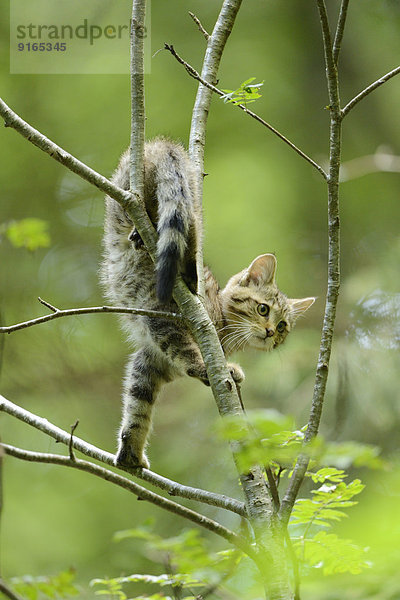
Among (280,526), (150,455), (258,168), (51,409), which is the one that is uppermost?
(258,168)

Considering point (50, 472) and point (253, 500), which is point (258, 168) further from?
point (253, 500)

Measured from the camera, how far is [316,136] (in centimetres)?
484

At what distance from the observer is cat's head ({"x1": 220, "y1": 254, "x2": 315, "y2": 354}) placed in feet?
8.67

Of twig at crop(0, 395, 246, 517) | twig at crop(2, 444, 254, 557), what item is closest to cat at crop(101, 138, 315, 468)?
twig at crop(0, 395, 246, 517)

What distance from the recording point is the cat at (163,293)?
174 cm

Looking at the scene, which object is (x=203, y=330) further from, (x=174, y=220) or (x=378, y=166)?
(x=378, y=166)

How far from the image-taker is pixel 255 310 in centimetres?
268

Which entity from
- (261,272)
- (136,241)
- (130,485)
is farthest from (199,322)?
(261,272)

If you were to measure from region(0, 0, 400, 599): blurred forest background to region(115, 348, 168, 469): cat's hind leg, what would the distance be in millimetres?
1998

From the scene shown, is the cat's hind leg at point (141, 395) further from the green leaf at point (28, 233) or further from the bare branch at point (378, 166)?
the bare branch at point (378, 166)

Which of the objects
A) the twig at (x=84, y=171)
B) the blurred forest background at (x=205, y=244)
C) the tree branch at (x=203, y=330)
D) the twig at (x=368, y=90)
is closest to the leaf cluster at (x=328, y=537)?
the tree branch at (x=203, y=330)

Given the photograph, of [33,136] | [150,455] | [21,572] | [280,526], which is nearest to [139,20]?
[33,136]

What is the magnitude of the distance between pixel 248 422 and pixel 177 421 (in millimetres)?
4091

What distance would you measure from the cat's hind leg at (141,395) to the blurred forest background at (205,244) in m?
2.00
